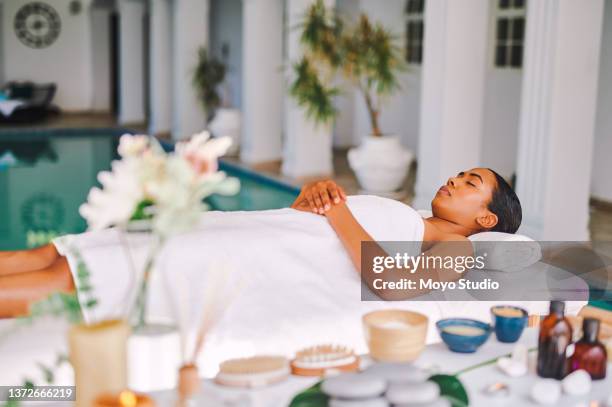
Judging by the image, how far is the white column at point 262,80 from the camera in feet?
35.0

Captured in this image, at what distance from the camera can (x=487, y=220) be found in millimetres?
3283

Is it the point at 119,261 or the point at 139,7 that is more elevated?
the point at 139,7

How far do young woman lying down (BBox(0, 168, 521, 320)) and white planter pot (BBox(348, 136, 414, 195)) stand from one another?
4954mm

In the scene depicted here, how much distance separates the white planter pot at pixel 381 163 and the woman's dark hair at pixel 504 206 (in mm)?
4966

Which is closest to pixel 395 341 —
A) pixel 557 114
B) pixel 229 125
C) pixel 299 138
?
pixel 557 114

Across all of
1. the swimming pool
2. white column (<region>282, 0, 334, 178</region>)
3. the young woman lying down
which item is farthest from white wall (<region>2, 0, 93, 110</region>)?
the young woman lying down

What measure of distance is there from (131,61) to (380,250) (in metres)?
14.8

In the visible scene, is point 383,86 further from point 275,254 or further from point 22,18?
point 22,18

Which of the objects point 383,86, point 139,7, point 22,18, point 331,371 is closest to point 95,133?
point 139,7

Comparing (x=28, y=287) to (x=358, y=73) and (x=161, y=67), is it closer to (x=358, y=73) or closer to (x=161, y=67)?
(x=358, y=73)

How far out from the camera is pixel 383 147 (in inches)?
328

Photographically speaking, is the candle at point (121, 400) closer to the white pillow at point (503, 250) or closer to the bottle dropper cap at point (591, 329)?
the bottle dropper cap at point (591, 329)

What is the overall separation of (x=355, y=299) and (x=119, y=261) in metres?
0.86

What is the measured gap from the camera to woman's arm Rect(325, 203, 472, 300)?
2.89 metres
